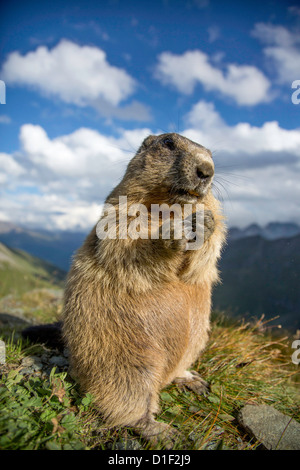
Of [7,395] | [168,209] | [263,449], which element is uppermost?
[168,209]

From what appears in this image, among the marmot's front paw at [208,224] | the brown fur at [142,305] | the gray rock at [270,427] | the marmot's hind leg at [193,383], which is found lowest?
the gray rock at [270,427]

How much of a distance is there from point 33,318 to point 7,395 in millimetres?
5233

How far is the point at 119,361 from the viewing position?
3891mm

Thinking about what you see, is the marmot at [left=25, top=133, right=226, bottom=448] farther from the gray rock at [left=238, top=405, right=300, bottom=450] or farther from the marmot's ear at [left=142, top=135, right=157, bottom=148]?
the gray rock at [left=238, top=405, right=300, bottom=450]

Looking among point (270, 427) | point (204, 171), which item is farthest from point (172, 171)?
point (270, 427)

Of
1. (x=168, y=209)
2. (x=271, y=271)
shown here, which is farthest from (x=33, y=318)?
(x=271, y=271)

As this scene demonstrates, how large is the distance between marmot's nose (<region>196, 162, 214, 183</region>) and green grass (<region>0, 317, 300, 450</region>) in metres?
3.07

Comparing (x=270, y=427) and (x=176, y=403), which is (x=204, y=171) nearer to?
(x=176, y=403)

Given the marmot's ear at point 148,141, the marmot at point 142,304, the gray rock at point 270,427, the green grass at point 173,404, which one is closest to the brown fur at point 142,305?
the marmot at point 142,304

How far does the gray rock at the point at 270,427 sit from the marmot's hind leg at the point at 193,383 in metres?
0.61

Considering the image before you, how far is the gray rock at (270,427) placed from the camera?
3.77 metres

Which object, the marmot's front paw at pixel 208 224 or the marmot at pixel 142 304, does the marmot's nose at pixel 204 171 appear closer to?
the marmot at pixel 142 304

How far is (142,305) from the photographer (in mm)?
4000
